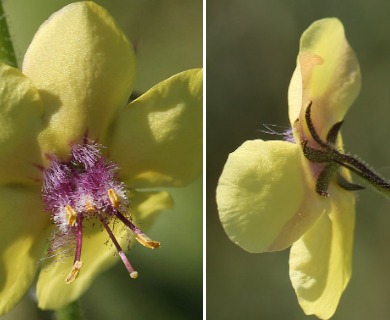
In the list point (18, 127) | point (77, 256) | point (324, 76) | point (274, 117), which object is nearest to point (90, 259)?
point (77, 256)

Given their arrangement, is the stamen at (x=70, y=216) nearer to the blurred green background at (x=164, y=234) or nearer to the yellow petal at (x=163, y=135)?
the yellow petal at (x=163, y=135)

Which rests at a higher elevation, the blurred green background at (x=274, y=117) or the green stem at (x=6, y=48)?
the green stem at (x=6, y=48)

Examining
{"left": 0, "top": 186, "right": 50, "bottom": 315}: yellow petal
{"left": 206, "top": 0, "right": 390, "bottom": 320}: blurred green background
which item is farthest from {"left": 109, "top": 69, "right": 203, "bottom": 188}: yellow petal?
{"left": 206, "top": 0, "right": 390, "bottom": 320}: blurred green background

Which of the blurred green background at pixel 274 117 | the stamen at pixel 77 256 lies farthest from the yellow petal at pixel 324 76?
the blurred green background at pixel 274 117

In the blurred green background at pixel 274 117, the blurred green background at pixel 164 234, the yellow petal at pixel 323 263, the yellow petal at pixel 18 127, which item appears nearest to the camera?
the yellow petal at pixel 18 127

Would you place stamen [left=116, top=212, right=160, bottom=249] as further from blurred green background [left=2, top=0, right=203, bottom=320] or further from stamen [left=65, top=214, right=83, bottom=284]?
blurred green background [left=2, top=0, right=203, bottom=320]
